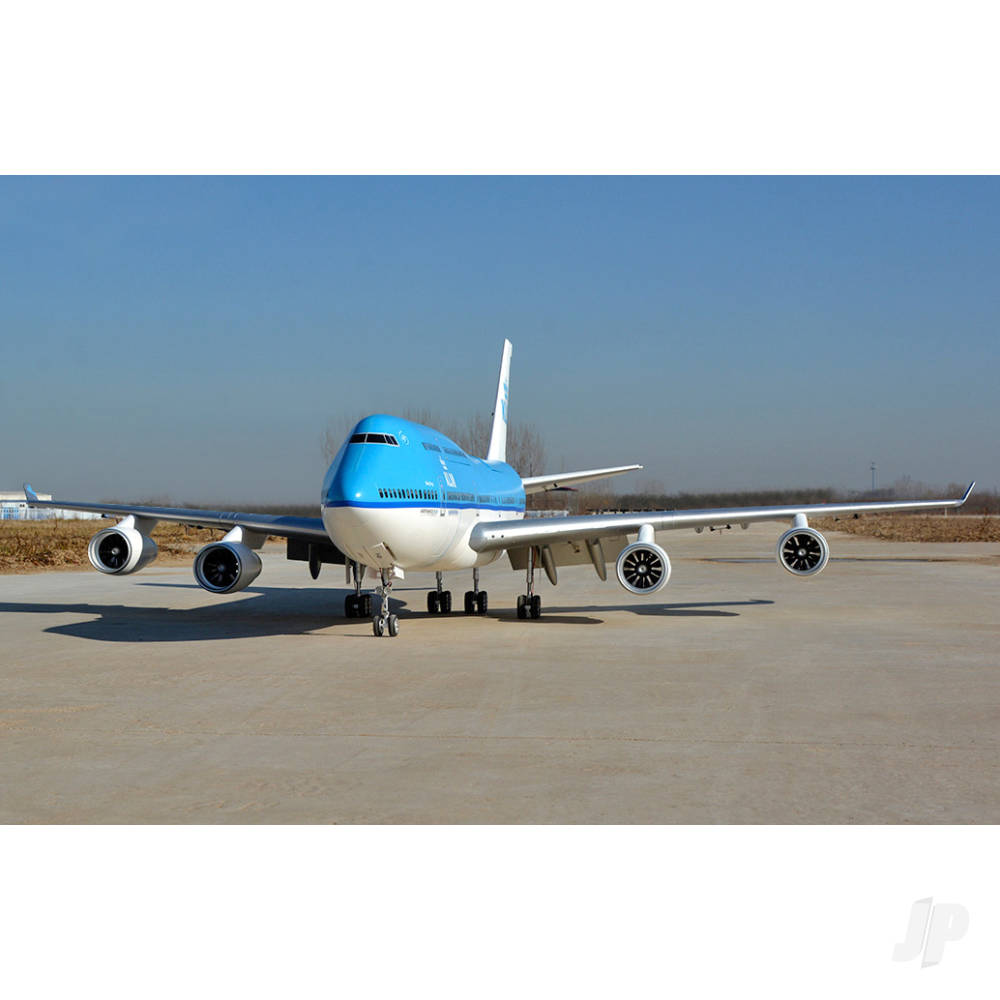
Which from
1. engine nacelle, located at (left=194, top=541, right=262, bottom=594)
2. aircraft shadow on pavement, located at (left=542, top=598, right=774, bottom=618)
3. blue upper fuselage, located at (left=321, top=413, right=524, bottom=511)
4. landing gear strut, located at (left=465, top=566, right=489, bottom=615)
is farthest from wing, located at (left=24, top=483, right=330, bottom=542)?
Answer: aircraft shadow on pavement, located at (left=542, top=598, right=774, bottom=618)

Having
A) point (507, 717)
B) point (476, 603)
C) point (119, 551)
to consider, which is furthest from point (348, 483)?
point (507, 717)

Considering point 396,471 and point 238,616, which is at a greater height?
point 396,471

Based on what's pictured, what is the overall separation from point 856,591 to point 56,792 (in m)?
24.7

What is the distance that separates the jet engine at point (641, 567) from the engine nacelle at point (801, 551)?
3723 mm

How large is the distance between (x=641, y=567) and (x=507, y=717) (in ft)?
30.1

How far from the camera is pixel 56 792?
796 cm

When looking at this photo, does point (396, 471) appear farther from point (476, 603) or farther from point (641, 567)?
point (476, 603)

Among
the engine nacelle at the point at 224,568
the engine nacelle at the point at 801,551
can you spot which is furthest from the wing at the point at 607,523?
the engine nacelle at the point at 224,568

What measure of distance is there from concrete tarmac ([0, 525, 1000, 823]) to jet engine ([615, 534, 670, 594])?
0.91 meters

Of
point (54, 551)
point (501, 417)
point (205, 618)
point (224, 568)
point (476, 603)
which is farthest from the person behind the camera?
point (54, 551)

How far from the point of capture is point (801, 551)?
22047mm

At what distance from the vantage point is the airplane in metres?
18.2

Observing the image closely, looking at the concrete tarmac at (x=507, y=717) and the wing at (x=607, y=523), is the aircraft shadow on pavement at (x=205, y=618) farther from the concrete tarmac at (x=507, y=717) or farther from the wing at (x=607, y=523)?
the wing at (x=607, y=523)

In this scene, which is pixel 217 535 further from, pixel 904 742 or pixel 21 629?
pixel 904 742
